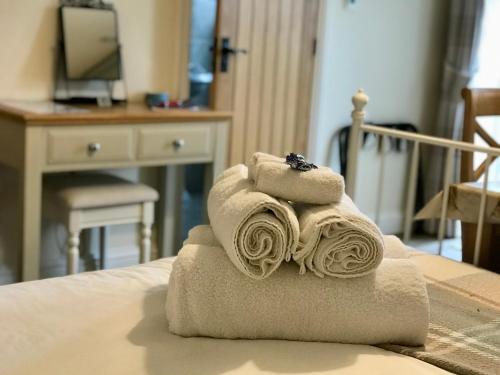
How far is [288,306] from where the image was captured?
1.32 metres

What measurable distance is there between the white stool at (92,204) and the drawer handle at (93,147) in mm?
148

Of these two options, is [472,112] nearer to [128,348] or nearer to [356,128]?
[356,128]

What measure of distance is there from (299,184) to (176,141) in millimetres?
1709

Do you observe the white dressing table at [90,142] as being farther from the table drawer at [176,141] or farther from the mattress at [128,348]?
the mattress at [128,348]

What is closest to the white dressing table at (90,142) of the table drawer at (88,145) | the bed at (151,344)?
the table drawer at (88,145)

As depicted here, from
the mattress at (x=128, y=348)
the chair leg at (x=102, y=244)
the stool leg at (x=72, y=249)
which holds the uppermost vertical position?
the mattress at (x=128, y=348)

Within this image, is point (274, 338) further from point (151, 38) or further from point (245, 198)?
point (151, 38)

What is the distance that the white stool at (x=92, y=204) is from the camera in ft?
9.17

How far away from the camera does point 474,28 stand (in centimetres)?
424

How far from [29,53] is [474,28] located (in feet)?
8.21

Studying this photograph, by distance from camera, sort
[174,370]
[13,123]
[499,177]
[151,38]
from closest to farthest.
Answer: [174,370] < [13,123] < [151,38] < [499,177]

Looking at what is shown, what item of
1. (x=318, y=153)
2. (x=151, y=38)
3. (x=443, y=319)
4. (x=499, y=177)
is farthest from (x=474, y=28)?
(x=443, y=319)

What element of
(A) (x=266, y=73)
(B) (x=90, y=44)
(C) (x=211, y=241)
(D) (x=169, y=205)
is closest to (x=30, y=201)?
(B) (x=90, y=44)

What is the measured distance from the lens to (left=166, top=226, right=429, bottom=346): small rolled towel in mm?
1321
